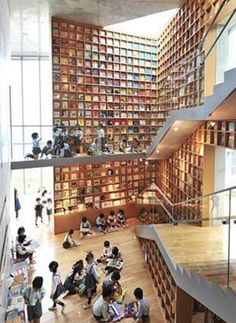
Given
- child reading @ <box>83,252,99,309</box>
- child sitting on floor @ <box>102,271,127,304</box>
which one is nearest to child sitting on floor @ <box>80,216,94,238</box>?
child reading @ <box>83,252,99,309</box>

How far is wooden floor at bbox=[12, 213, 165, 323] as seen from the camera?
5.76 meters

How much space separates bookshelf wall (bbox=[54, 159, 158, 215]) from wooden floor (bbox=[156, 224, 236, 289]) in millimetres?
4303

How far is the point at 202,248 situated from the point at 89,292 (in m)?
2.44

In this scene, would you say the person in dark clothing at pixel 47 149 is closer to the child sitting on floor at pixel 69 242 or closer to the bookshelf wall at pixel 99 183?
the bookshelf wall at pixel 99 183

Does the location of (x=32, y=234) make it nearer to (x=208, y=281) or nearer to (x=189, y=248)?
(x=189, y=248)

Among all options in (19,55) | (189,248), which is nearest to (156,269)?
(189,248)

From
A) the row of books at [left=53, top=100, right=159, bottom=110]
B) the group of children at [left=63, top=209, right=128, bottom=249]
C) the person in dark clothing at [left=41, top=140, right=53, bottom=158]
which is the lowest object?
the group of children at [left=63, top=209, right=128, bottom=249]

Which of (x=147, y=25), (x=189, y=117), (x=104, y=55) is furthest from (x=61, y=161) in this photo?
(x=147, y=25)

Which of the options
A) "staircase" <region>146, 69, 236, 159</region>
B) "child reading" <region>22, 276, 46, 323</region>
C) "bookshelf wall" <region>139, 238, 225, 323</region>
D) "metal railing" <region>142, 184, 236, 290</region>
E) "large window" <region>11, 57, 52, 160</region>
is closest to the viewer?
"metal railing" <region>142, 184, 236, 290</region>

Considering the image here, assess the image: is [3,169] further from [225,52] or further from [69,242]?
[69,242]

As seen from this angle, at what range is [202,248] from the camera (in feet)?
15.6

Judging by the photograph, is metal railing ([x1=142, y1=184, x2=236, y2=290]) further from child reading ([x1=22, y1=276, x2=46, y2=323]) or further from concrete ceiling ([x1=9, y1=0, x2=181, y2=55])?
concrete ceiling ([x1=9, y1=0, x2=181, y2=55])

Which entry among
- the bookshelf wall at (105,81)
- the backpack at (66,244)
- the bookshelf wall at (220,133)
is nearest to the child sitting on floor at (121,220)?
the backpack at (66,244)

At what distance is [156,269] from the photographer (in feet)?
22.4
